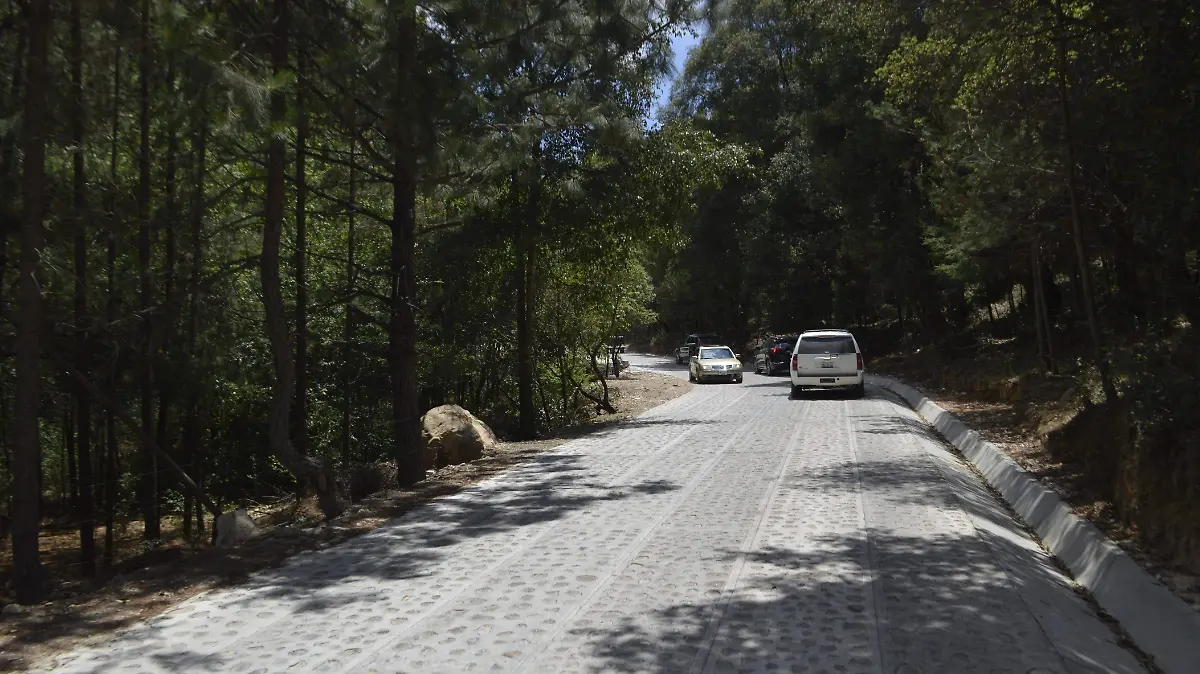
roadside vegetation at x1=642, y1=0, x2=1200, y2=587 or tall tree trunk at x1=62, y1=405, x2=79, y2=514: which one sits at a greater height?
roadside vegetation at x1=642, y1=0, x2=1200, y2=587

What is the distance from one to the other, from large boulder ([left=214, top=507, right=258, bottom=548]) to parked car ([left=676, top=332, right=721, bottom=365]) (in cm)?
4620

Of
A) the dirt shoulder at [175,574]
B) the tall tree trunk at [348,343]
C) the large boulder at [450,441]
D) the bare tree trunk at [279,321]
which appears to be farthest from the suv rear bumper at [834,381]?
the bare tree trunk at [279,321]

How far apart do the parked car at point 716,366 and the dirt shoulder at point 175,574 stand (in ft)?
74.0

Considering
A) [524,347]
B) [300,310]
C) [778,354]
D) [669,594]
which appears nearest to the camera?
[669,594]

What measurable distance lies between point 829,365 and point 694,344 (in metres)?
35.3

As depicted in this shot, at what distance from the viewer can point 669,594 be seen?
738cm

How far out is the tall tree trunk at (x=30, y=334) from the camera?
10438mm

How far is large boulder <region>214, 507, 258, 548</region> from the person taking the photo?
35.6 ft

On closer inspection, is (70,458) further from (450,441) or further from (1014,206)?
(1014,206)

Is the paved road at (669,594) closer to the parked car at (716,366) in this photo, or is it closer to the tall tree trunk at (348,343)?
the tall tree trunk at (348,343)

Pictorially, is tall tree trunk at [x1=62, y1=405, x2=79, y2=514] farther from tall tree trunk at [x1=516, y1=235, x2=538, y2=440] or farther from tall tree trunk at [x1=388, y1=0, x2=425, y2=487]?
tall tree trunk at [x1=516, y1=235, x2=538, y2=440]

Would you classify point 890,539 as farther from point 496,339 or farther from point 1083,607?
point 496,339

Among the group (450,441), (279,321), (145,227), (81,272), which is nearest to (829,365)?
(450,441)

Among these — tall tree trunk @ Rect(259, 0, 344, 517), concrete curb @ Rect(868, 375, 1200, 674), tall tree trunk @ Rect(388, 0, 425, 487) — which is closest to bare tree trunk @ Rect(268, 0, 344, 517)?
tall tree trunk @ Rect(259, 0, 344, 517)
